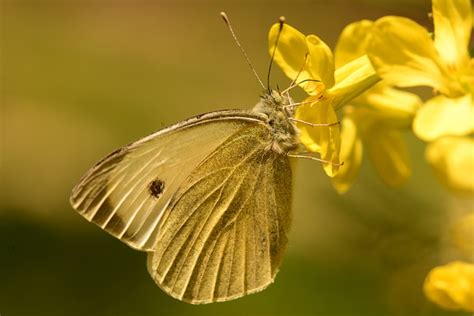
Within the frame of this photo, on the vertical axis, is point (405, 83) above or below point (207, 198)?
above

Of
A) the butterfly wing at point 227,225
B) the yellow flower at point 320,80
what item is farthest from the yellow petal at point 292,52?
the butterfly wing at point 227,225

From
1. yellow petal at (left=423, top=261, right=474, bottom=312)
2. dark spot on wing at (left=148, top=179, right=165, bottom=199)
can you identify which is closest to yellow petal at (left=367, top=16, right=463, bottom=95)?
yellow petal at (left=423, top=261, right=474, bottom=312)

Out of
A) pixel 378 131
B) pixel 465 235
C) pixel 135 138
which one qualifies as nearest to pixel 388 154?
pixel 378 131

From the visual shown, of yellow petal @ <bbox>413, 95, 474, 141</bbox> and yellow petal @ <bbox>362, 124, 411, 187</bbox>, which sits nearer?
yellow petal @ <bbox>413, 95, 474, 141</bbox>

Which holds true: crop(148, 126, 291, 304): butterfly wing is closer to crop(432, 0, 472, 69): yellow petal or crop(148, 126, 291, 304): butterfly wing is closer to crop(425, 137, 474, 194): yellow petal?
crop(425, 137, 474, 194): yellow petal

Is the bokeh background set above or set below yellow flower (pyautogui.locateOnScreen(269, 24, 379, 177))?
below

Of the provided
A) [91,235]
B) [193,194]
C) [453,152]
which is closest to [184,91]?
[91,235]

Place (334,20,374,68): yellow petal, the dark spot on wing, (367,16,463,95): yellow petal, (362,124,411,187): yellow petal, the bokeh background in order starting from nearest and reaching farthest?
(367,16,463,95): yellow petal, (334,20,374,68): yellow petal, (362,124,411,187): yellow petal, the dark spot on wing, the bokeh background

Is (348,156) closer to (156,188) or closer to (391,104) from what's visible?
(391,104)

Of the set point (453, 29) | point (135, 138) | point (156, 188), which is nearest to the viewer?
point (453, 29)
